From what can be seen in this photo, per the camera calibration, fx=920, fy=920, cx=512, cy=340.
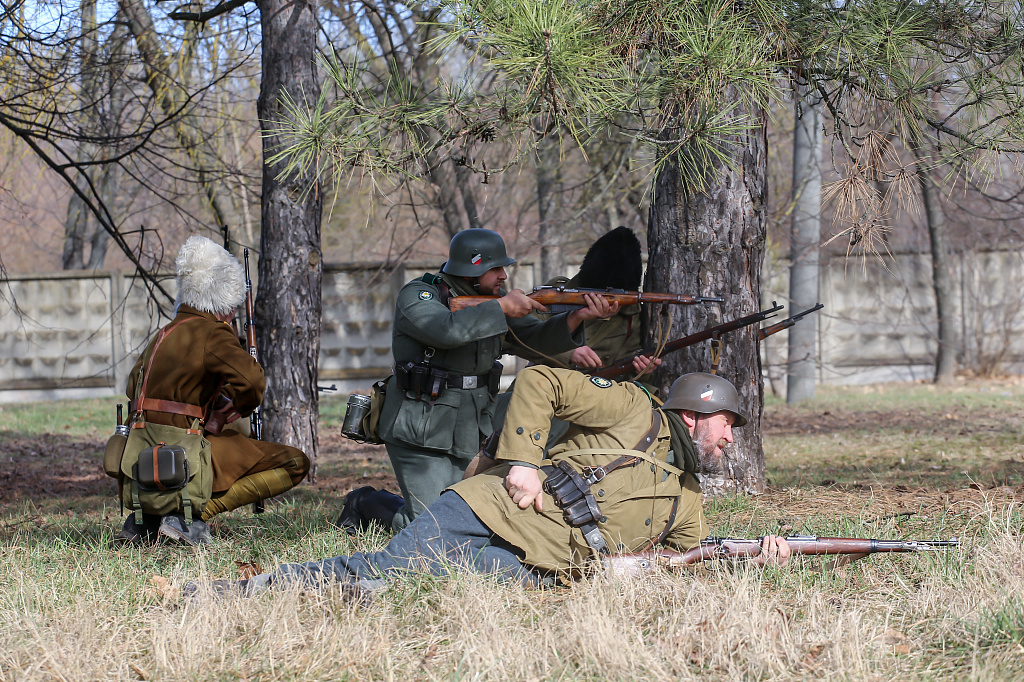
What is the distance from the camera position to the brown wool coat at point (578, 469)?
3.65m

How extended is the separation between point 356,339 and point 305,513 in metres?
8.64

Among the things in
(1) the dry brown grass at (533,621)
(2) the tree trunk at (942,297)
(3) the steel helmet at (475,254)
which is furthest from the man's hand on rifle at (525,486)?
(2) the tree trunk at (942,297)

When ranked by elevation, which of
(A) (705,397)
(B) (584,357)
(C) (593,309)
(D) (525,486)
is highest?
(C) (593,309)

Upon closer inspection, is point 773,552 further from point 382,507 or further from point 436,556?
point 382,507

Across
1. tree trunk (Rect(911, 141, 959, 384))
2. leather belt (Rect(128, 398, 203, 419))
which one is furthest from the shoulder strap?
tree trunk (Rect(911, 141, 959, 384))

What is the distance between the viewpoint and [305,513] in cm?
574

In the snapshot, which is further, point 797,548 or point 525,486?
point 797,548

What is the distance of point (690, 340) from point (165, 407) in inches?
117

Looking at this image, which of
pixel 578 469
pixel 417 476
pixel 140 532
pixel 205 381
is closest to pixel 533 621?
pixel 578 469

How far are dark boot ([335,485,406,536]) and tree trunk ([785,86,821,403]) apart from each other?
7.22 metres

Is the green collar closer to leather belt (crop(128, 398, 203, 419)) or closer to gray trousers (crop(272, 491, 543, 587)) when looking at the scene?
gray trousers (crop(272, 491, 543, 587))

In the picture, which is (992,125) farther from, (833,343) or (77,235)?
(77,235)

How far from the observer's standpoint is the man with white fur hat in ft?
15.4

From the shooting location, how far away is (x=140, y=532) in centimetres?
486
